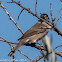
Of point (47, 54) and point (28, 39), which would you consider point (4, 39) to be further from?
point (47, 54)

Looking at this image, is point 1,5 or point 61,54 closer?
point 61,54

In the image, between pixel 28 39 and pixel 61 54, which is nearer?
pixel 61 54

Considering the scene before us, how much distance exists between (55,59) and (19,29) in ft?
11.9

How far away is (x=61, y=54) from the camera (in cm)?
324

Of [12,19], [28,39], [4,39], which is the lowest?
[28,39]

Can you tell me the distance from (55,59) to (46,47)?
3.5 inches

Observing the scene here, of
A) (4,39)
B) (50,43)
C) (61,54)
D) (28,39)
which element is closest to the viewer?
(50,43)

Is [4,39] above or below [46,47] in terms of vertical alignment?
below

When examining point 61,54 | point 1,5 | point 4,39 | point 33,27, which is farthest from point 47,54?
point 33,27

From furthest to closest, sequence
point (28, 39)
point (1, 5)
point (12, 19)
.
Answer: point (28, 39)
point (12, 19)
point (1, 5)

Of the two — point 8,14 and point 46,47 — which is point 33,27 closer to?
point 8,14

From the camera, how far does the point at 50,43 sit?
2.88ft

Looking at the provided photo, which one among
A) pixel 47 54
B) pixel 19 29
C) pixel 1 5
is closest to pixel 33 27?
pixel 19 29

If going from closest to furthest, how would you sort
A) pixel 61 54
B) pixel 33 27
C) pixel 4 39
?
1. pixel 61 54
2. pixel 4 39
3. pixel 33 27
